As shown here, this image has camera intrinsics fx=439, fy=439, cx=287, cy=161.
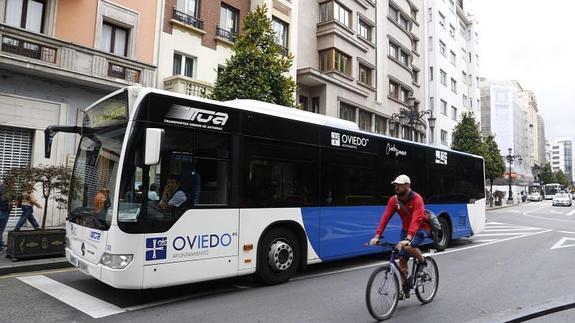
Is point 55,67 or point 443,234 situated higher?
point 55,67

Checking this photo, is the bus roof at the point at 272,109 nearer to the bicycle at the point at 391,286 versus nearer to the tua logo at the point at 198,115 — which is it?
the tua logo at the point at 198,115

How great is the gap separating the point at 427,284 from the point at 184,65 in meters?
15.2

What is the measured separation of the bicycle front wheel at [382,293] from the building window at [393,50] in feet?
101

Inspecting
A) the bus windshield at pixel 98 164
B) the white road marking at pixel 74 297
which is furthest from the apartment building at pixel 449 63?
the white road marking at pixel 74 297

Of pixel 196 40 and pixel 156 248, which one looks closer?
pixel 156 248

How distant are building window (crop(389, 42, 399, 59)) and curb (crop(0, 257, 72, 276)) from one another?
30.0m

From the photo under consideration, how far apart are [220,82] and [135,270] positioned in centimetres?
976

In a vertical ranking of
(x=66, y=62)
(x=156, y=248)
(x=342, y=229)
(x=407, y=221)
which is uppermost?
(x=66, y=62)

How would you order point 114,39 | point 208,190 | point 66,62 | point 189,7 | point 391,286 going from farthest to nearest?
1. point 189,7
2. point 114,39
3. point 66,62
4. point 208,190
5. point 391,286

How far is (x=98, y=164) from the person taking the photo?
22.4 feet

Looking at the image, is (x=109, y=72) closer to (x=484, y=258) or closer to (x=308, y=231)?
(x=308, y=231)

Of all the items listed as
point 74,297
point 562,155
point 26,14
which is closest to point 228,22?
point 26,14

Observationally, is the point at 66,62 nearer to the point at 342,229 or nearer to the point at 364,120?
the point at 342,229

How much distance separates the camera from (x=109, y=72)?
1550cm
